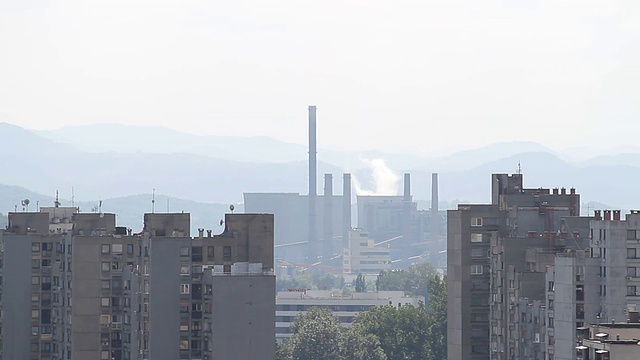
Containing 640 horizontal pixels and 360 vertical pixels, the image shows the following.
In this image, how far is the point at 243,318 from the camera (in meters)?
99.4

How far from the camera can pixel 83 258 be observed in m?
119

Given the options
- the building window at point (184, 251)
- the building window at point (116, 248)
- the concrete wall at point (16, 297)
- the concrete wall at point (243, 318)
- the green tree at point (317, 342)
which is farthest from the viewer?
the green tree at point (317, 342)

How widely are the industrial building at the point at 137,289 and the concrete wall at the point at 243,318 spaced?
53 millimetres

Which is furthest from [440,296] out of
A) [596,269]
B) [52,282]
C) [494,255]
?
[596,269]

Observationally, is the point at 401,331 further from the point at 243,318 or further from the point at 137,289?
the point at 243,318

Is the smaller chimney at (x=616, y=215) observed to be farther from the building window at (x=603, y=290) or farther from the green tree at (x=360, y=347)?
the green tree at (x=360, y=347)

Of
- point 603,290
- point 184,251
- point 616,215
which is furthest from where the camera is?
point 184,251

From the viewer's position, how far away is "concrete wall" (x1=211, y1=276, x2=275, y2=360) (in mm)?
99000

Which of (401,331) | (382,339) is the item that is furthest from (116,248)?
(382,339)

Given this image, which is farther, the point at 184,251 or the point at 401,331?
the point at 401,331

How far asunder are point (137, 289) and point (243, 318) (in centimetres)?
1228

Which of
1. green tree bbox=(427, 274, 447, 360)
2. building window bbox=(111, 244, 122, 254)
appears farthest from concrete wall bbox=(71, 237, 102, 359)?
green tree bbox=(427, 274, 447, 360)

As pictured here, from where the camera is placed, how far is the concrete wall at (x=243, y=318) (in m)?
99.0

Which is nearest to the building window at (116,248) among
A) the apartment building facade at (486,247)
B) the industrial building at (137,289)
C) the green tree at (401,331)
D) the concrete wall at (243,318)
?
the industrial building at (137,289)
